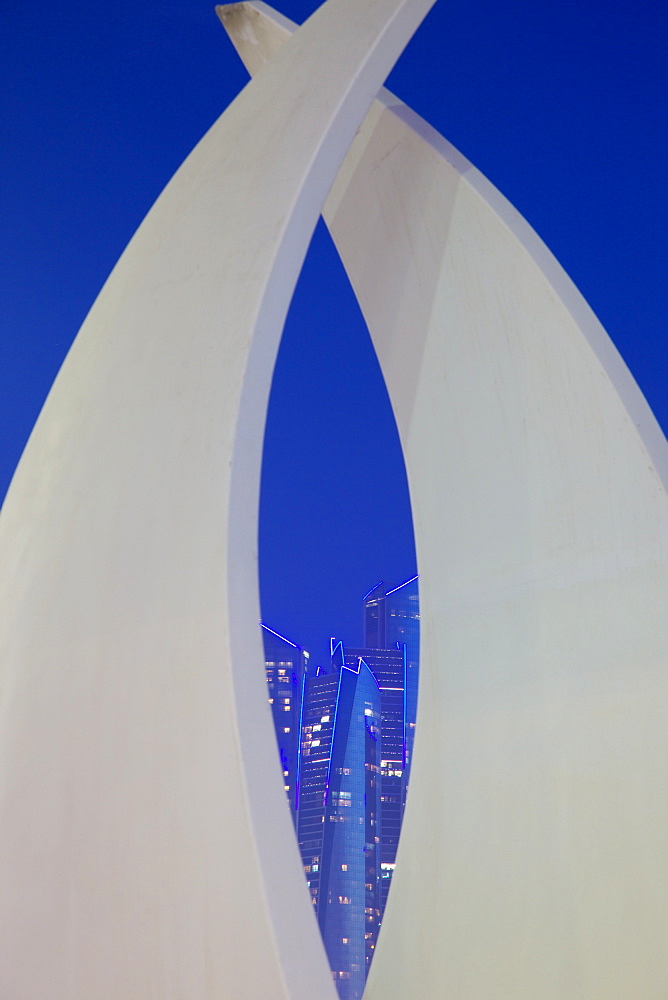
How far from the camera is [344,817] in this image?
134 feet

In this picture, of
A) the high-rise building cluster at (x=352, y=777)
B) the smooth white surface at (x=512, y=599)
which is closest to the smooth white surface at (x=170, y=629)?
the smooth white surface at (x=512, y=599)

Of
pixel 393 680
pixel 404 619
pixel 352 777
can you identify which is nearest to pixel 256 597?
pixel 352 777

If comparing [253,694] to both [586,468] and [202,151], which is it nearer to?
[586,468]

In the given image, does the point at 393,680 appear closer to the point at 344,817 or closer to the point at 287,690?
the point at 287,690

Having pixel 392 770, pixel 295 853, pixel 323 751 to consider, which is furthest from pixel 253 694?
pixel 323 751

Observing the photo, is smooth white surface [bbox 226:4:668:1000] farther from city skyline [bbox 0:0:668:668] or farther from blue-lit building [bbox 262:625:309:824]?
blue-lit building [bbox 262:625:309:824]

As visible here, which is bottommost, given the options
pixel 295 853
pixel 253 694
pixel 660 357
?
pixel 295 853

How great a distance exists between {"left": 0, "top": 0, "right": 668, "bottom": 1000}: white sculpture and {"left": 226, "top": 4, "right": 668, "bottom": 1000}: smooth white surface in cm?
2

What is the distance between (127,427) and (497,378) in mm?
2605

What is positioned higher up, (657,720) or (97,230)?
(97,230)

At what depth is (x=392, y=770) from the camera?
136 ft

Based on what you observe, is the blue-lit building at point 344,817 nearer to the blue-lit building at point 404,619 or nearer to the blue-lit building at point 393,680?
the blue-lit building at point 393,680

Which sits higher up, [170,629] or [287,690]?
[287,690]

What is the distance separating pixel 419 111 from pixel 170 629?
24475mm
